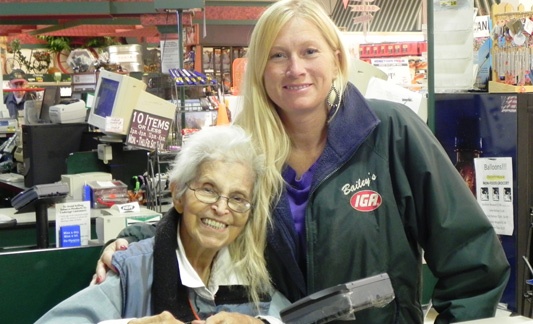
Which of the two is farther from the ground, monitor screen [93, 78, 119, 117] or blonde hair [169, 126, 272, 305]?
monitor screen [93, 78, 119, 117]

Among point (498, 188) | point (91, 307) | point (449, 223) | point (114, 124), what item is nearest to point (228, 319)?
point (91, 307)

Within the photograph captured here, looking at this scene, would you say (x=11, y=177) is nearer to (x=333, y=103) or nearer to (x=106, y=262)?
(x=106, y=262)

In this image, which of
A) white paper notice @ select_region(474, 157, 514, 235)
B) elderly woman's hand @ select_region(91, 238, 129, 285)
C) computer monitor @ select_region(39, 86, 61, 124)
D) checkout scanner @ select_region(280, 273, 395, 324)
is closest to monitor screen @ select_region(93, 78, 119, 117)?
computer monitor @ select_region(39, 86, 61, 124)

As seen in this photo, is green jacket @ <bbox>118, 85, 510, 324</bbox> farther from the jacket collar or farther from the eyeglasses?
the eyeglasses

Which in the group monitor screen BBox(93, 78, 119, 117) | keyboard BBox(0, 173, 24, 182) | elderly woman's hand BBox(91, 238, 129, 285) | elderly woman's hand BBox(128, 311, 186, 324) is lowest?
keyboard BBox(0, 173, 24, 182)

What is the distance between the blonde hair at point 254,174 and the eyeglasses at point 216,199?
0.14 feet

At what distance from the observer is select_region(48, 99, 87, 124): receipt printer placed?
6734mm

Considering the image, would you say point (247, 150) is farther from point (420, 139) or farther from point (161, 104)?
point (161, 104)

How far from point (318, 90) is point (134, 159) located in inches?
159

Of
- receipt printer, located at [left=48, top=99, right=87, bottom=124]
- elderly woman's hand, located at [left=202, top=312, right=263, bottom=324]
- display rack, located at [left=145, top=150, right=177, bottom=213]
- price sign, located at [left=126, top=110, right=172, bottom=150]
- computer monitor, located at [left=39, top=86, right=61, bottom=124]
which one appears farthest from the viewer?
computer monitor, located at [left=39, top=86, right=61, bottom=124]

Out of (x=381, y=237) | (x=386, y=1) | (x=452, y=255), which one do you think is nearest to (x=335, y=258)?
(x=381, y=237)

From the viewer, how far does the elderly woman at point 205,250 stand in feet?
6.67

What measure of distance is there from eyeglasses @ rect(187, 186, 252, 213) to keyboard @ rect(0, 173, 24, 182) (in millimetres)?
5195

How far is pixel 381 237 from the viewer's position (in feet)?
6.94
